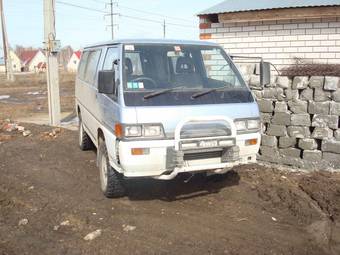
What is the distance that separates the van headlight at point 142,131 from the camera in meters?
4.94

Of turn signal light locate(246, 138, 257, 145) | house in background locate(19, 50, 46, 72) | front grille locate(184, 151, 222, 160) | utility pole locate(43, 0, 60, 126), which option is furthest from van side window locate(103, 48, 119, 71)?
house in background locate(19, 50, 46, 72)

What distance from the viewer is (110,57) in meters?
6.14

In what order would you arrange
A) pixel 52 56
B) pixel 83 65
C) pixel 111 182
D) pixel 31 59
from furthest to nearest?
pixel 31 59 → pixel 52 56 → pixel 83 65 → pixel 111 182

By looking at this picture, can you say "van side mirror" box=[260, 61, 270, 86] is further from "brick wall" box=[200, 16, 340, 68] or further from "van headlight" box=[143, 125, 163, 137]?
"brick wall" box=[200, 16, 340, 68]

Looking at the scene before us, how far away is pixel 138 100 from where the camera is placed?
511 centimetres

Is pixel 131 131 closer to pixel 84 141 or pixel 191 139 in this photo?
pixel 191 139

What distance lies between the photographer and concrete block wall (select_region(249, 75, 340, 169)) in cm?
711

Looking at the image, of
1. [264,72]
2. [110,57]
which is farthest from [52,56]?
[264,72]

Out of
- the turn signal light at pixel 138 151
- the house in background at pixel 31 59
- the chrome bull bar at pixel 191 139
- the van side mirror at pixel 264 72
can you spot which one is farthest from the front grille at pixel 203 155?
the house in background at pixel 31 59

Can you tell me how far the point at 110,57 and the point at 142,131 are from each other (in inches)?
64.9

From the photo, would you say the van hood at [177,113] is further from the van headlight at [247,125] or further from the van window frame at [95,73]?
the van window frame at [95,73]

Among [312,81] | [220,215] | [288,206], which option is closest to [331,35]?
[312,81]

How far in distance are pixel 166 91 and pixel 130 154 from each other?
0.89 m

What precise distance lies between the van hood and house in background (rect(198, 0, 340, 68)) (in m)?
3.86
